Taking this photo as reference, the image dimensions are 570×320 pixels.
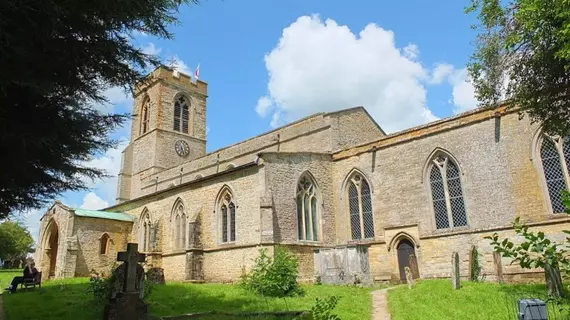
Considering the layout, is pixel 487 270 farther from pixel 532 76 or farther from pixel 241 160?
pixel 241 160

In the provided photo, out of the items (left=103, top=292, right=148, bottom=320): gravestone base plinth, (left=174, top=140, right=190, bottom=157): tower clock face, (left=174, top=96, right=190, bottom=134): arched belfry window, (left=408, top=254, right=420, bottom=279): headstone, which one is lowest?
(left=103, top=292, right=148, bottom=320): gravestone base plinth

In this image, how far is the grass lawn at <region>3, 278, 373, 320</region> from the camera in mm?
10368

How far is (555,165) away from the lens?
15.3 meters

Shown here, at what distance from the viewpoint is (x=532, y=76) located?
10055 mm

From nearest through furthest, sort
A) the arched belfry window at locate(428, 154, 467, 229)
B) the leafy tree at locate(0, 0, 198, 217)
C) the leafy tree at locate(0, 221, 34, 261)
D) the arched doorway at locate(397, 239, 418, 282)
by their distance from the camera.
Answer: the leafy tree at locate(0, 0, 198, 217), the arched belfry window at locate(428, 154, 467, 229), the arched doorway at locate(397, 239, 418, 282), the leafy tree at locate(0, 221, 34, 261)

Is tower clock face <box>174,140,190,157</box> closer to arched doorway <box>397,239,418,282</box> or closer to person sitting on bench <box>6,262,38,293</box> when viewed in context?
person sitting on bench <box>6,262,38,293</box>

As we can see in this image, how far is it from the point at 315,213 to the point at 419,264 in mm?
5299

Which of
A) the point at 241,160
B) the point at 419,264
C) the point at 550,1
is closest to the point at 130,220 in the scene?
the point at 241,160

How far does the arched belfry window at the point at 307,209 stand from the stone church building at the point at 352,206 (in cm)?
5

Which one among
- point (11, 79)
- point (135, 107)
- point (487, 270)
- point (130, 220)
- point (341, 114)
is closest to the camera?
point (11, 79)

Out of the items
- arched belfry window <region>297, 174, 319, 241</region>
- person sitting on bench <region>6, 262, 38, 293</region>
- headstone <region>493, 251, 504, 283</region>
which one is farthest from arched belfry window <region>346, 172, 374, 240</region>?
person sitting on bench <region>6, 262, 38, 293</region>

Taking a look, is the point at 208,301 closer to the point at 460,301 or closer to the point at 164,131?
the point at 460,301

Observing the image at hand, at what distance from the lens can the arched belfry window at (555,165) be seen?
15.0 meters

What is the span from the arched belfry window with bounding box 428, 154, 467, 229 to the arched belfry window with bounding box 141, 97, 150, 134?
28857 millimetres
